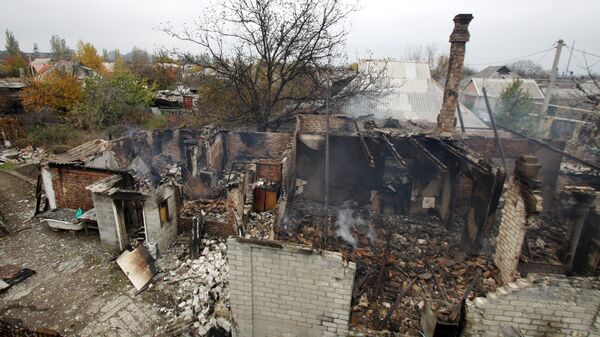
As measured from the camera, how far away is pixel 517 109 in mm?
20562

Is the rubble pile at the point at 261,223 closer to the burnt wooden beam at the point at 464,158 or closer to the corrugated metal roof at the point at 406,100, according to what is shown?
the burnt wooden beam at the point at 464,158

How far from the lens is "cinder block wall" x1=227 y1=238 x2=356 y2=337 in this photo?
4320 millimetres

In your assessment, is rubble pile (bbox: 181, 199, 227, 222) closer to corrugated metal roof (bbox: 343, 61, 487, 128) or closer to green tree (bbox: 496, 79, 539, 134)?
corrugated metal roof (bbox: 343, 61, 487, 128)

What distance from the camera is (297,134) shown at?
10.8 meters

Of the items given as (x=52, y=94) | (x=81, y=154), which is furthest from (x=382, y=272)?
(x=52, y=94)

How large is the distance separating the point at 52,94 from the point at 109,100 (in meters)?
4.71

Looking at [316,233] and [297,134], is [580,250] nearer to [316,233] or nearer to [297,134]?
[316,233]

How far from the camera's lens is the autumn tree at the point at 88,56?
49.2m

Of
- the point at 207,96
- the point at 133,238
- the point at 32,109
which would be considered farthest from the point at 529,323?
the point at 32,109

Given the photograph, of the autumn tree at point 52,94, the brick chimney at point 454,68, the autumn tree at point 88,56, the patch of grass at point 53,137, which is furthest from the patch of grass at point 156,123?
the autumn tree at point 88,56

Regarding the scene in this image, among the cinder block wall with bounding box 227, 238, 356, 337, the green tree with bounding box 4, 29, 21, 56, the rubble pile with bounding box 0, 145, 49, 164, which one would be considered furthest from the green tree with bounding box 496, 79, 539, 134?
the green tree with bounding box 4, 29, 21, 56

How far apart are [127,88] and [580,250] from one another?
24040 mm

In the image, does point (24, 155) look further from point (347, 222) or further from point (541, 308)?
point (541, 308)

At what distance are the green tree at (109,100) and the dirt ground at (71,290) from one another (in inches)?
469
